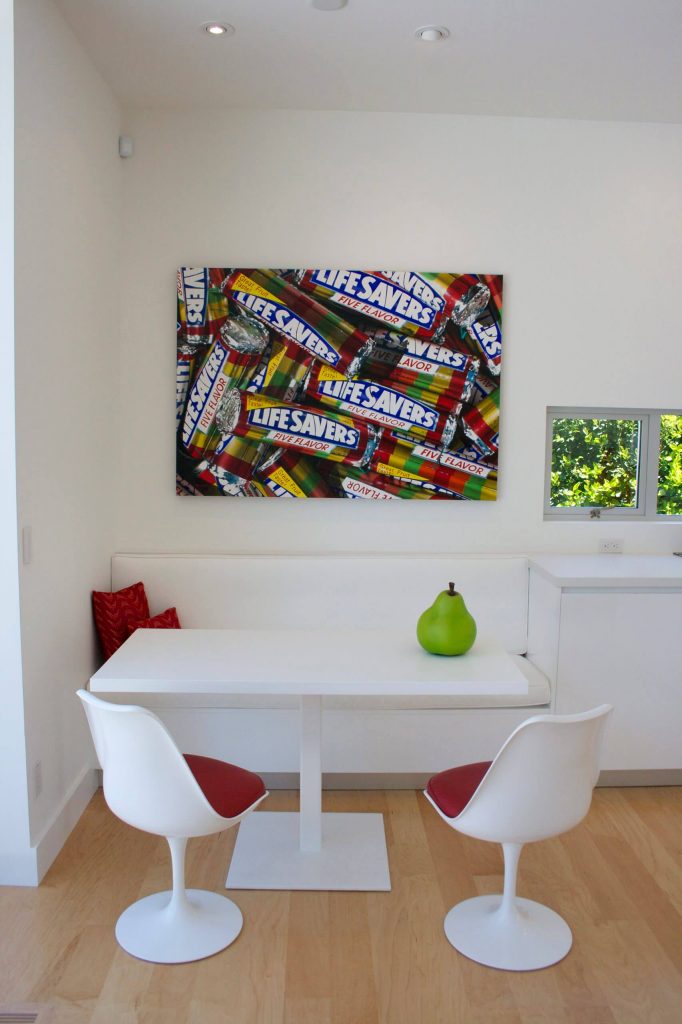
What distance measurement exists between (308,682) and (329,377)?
162 centimetres

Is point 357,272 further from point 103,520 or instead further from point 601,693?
point 601,693

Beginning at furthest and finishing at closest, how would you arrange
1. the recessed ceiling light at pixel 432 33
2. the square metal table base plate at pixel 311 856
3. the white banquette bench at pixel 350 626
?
the white banquette bench at pixel 350 626 < the recessed ceiling light at pixel 432 33 < the square metal table base plate at pixel 311 856

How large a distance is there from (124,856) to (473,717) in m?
1.30

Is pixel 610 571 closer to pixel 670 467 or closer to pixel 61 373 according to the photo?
pixel 670 467

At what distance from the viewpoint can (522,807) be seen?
2135mm

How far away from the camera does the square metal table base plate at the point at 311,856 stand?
8.56ft

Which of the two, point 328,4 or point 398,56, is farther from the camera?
point 398,56

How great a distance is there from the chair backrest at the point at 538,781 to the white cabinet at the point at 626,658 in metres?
1.02

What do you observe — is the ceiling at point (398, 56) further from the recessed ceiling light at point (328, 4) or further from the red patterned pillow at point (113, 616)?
the red patterned pillow at point (113, 616)

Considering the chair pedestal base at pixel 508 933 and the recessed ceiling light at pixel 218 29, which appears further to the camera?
the recessed ceiling light at pixel 218 29

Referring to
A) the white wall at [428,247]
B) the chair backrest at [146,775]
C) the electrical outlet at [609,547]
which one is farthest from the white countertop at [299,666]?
the electrical outlet at [609,547]

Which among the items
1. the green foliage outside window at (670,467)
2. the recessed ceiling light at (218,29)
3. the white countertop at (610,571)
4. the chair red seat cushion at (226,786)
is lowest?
the chair red seat cushion at (226,786)

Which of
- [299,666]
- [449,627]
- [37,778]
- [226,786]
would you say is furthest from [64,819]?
[449,627]

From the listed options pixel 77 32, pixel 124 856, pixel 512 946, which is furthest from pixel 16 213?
pixel 512 946
